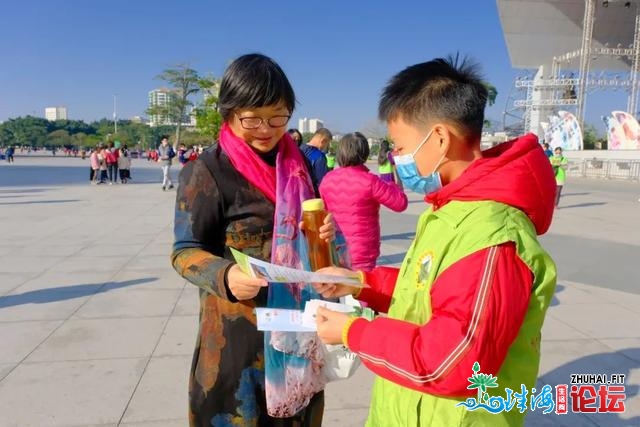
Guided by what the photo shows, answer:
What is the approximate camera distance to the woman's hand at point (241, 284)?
130cm

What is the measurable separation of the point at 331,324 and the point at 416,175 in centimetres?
48

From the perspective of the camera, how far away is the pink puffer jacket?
3.47 meters

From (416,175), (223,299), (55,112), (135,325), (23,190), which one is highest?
(55,112)

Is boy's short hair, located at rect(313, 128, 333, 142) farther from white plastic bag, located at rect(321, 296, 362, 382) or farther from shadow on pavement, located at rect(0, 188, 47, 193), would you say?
shadow on pavement, located at rect(0, 188, 47, 193)

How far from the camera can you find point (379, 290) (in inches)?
60.2

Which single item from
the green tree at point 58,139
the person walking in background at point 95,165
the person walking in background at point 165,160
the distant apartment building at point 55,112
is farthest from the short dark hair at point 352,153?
the distant apartment building at point 55,112

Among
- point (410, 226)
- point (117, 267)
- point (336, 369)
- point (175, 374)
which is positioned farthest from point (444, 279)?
point (410, 226)

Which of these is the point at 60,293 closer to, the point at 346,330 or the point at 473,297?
the point at 346,330

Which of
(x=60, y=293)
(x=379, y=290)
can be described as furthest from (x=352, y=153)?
(x=60, y=293)

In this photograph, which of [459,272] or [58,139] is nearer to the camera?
[459,272]

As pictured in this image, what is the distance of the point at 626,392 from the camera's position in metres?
2.90

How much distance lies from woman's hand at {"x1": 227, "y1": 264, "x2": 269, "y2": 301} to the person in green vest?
0.70ft

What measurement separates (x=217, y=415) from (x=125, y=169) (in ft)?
58.3

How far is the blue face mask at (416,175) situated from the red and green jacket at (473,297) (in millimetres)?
39
